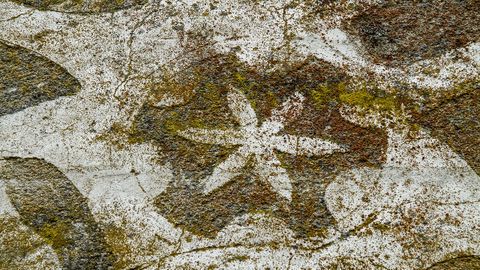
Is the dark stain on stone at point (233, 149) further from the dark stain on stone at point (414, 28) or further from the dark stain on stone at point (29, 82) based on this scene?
the dark stain on stone at point (29, 82)

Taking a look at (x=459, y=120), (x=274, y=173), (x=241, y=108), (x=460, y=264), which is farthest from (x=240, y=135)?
(x=460, y=264)

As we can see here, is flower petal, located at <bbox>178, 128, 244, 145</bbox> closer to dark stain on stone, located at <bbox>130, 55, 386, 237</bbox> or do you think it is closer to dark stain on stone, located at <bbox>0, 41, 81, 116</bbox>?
dark stain on stone, located at <bbox>130, 55, 386, 237</bbox>

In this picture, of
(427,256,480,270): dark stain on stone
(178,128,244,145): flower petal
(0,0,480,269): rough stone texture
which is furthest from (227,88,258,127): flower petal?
(427,256,480,270): dark stain on stone

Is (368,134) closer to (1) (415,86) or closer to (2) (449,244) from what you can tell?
(1) (415,86)

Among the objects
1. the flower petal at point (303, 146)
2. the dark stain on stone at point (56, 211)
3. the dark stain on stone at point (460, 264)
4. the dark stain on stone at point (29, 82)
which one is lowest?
the dark stain on stone at point (460, 264)

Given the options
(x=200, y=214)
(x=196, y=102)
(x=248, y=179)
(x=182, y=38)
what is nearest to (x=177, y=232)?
(x=200, y=214)

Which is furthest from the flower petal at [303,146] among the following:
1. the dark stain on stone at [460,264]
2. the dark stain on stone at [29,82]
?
the dark stain on stone at [29,82]
